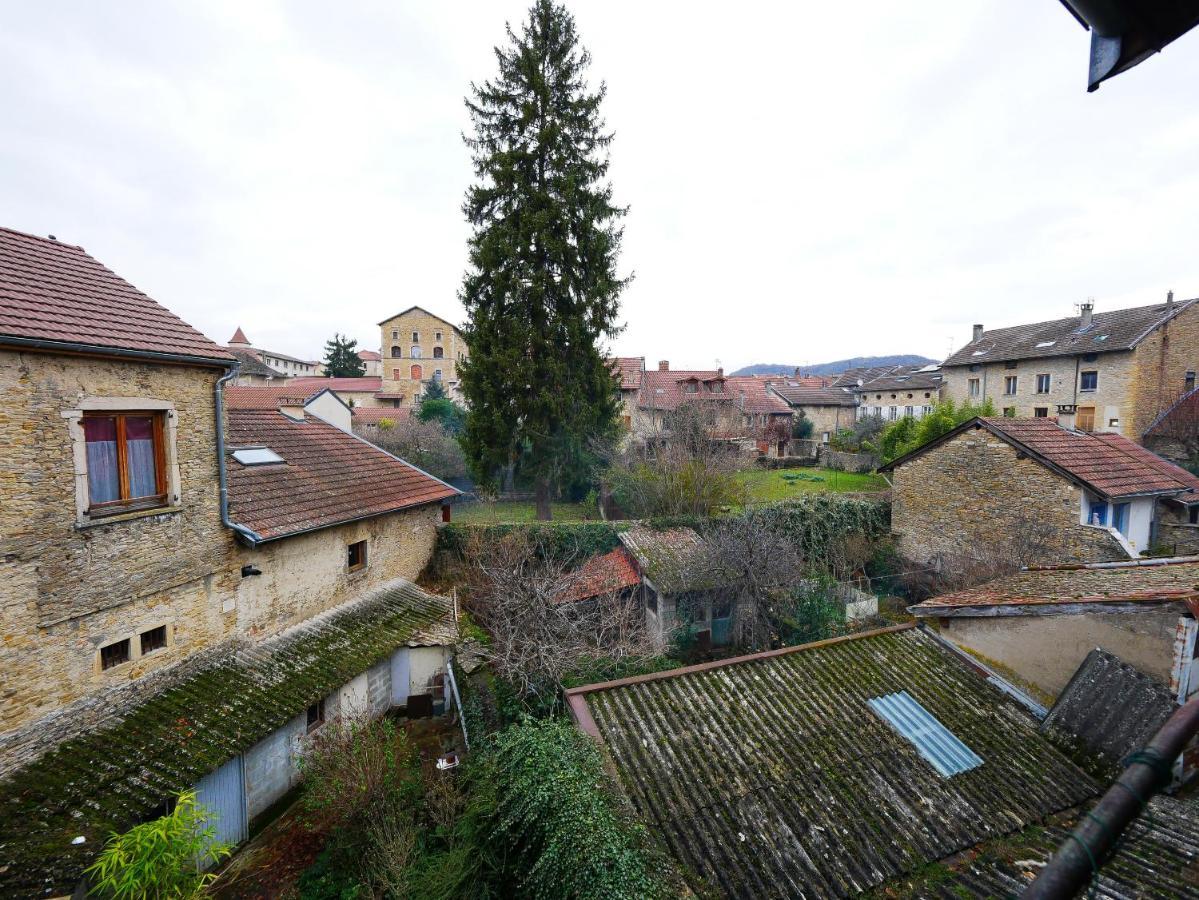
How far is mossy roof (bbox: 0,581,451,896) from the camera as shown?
5.88 meters

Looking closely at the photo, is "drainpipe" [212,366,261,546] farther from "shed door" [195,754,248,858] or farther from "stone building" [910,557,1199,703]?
"stone building" [910,557,1199,703]

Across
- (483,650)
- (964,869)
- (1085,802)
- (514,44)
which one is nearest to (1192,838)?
(1085,802)

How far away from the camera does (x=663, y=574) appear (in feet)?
46.6

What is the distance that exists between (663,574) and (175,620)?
1027 centimetres

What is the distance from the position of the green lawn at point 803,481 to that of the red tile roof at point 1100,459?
9390mm

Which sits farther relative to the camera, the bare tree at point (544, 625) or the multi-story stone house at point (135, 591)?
the bare tree at point (544, 625)

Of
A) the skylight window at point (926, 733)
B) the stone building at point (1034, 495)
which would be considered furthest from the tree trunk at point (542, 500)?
the skylight window at point (926, 733)

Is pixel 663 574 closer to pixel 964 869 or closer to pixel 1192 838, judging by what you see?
pixel 964 869

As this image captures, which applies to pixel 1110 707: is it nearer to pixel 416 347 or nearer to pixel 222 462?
pixel 222 462

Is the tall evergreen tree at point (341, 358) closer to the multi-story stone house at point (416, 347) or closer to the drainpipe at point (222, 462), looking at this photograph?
the multi-story stone house at point (416, 347)

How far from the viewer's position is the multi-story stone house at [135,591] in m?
6.50

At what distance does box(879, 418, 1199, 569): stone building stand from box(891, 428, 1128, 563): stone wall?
3 centimetres

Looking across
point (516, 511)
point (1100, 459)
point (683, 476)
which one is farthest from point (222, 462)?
point (1100, 459)

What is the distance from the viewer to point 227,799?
27.3 feet
